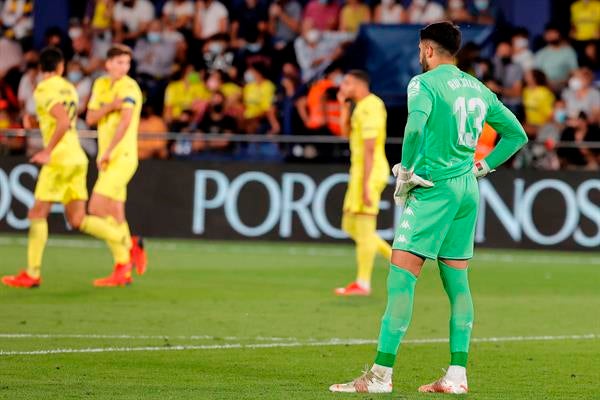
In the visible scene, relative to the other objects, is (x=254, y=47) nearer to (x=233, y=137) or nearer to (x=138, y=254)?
(x=233, y=137)

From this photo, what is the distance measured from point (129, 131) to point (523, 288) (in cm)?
465

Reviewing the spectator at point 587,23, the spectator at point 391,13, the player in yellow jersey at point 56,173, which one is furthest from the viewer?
the spectator at point 391,13

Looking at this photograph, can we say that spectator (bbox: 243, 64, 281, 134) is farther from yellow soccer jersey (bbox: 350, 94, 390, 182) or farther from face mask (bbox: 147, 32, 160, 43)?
yellow soccer jersey (bbox: 350, 94, 390, 182)

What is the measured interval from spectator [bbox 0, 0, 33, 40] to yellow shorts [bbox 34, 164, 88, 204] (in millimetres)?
11540

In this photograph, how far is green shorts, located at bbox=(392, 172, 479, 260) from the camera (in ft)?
26.1

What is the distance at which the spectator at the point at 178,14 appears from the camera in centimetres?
2439

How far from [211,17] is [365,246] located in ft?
35.2

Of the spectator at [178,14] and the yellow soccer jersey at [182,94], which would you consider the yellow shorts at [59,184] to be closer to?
the yellow soccer jersey at [182,94]

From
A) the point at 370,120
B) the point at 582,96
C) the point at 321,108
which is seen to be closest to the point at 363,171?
the point at 370,120

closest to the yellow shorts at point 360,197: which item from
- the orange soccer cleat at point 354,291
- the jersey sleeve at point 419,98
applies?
the orange soccer cleat at point 354,291

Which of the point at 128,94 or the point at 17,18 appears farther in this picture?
the point at 17,18

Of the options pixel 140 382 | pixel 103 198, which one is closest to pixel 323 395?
pixel 140 382

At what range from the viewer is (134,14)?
24.7m

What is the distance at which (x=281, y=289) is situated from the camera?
1489cm
